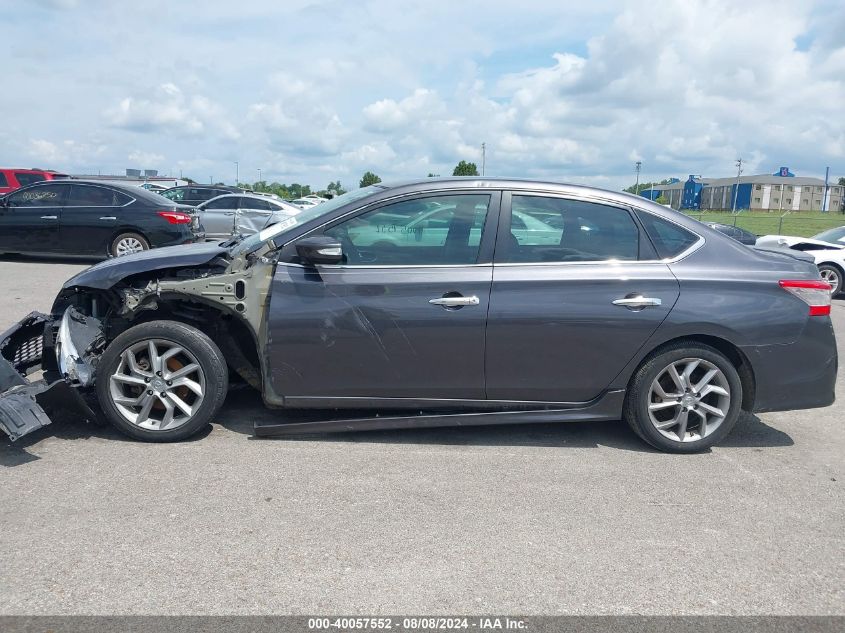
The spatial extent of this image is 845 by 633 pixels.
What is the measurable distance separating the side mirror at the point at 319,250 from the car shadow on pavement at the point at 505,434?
118 centimetres

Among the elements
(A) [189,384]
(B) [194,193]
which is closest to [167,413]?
(A) [189,384]

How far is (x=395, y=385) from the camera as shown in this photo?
4684 mm

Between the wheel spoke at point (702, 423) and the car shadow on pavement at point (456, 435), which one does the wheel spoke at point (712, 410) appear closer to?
the wheel spoke at point (702, 423)

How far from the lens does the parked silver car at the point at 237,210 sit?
18688 millimetres

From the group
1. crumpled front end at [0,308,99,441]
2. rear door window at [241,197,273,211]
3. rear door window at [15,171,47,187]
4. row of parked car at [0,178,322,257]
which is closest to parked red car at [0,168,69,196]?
rear door window at [15,171,47,187]

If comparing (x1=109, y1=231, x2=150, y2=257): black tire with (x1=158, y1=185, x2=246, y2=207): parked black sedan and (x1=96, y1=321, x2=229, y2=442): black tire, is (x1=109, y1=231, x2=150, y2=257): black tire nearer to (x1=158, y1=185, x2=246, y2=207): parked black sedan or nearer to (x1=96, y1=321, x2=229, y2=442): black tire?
(x1=96, y1=321, x2=229, y2=442): black tire

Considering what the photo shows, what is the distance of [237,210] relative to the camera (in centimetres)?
1931

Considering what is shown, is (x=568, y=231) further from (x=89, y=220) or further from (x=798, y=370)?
(x=89, y=220)

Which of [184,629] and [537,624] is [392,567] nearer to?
[537,624]

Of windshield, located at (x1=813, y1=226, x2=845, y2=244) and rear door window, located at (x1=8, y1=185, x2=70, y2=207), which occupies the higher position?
rear door window, located at (x1=8, y1=185, x2=70, y2=207)

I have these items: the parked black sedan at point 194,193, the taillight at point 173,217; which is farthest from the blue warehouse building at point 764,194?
the taillight at point 173,217

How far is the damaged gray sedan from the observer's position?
4.61 m

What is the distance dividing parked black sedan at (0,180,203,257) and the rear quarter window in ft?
33.4

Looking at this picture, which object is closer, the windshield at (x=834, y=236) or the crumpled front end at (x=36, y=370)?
the crumpled front end at (x=36, y=370)
